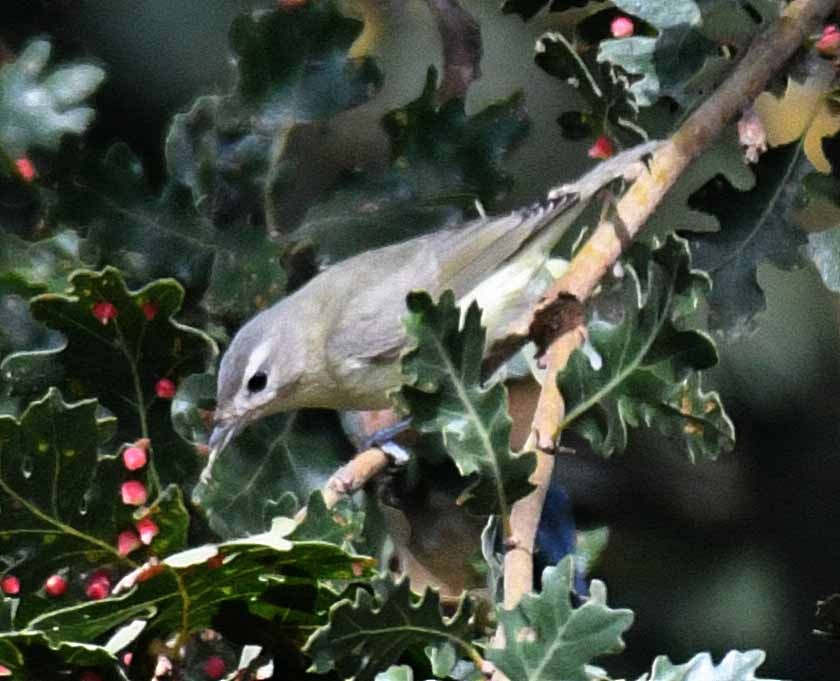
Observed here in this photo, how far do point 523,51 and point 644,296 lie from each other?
4.33 ft

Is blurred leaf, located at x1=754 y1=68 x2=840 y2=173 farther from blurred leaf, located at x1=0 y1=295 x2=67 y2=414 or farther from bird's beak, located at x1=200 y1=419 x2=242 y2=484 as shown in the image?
blurred leaf, located at x1=0 y1=295 x2=67 y2=414

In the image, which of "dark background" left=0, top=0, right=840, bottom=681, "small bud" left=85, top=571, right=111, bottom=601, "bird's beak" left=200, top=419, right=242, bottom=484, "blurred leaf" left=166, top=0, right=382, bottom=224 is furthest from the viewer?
"dark background" left=0, top=0, right=840, bottom=681

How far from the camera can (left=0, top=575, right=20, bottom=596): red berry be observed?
0.95 meters

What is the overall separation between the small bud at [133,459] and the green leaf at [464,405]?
7.0 inches

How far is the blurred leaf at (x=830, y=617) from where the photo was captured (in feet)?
3.78

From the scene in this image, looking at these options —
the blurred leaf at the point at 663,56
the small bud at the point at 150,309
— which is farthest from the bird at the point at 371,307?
the small bud at the point at 150,309

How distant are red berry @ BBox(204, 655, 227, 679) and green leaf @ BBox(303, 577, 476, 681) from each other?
Answer: 0.72ft

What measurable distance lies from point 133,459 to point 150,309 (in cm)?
19

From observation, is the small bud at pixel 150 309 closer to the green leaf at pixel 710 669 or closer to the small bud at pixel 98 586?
the small bud at pixel 98 586

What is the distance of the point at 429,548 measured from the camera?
1521 mm

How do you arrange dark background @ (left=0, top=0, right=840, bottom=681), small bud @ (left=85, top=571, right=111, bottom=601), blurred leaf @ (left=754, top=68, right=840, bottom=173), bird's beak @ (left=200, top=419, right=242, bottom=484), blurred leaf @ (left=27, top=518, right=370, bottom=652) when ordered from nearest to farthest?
1. blurred leaf @ (left=27, top=518, right=370, bottom=652)
2. small bud @ (left=85, top=571, right=111, bottom=601)
3. bird's beak @ (left=200, top=419, right=242, bottom=484)
4. blurred leaf @ (left=754, top=68, right=840, bottom=173)
5. dark background @ (left=0, top=0, right=840, bottom=681)

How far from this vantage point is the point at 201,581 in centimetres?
85

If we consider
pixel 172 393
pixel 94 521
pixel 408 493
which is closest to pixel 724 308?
pixel 408 493

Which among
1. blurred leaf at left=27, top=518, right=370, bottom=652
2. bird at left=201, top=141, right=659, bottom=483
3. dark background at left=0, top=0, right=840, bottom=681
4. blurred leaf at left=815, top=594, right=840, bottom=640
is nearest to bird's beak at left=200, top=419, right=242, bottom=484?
bird at left=201, top=141, right=659, bottom=483
